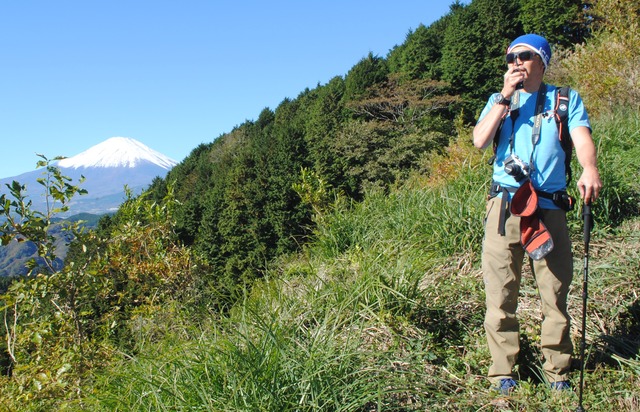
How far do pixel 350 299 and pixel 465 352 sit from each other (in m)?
0.80

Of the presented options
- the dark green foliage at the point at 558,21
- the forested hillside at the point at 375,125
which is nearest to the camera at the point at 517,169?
the forested hillside at the point at 375,125

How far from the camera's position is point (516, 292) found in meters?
2.82

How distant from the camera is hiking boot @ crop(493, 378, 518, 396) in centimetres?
278

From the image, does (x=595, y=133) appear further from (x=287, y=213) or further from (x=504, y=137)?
(x=287, y=213)

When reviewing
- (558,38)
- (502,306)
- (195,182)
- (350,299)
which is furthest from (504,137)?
(195,182)

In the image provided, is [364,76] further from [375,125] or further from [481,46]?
[481,46]

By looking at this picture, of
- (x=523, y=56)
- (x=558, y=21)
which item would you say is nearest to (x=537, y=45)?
(x=523, y=56)

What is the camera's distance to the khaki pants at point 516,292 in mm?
2730

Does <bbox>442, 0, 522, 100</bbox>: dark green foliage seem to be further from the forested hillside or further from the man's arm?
the man's arm

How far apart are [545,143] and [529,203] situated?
32 centimetres

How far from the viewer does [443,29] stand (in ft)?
95.5

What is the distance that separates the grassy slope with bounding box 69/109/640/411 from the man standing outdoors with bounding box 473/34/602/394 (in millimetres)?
245

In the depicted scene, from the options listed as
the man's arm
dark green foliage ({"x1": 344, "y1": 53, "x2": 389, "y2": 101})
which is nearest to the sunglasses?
the man's arm

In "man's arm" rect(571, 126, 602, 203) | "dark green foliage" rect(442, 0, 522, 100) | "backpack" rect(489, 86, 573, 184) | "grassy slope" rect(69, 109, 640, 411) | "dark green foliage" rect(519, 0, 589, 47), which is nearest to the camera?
"grassy slope" rect(69, 109, 640, 411)
